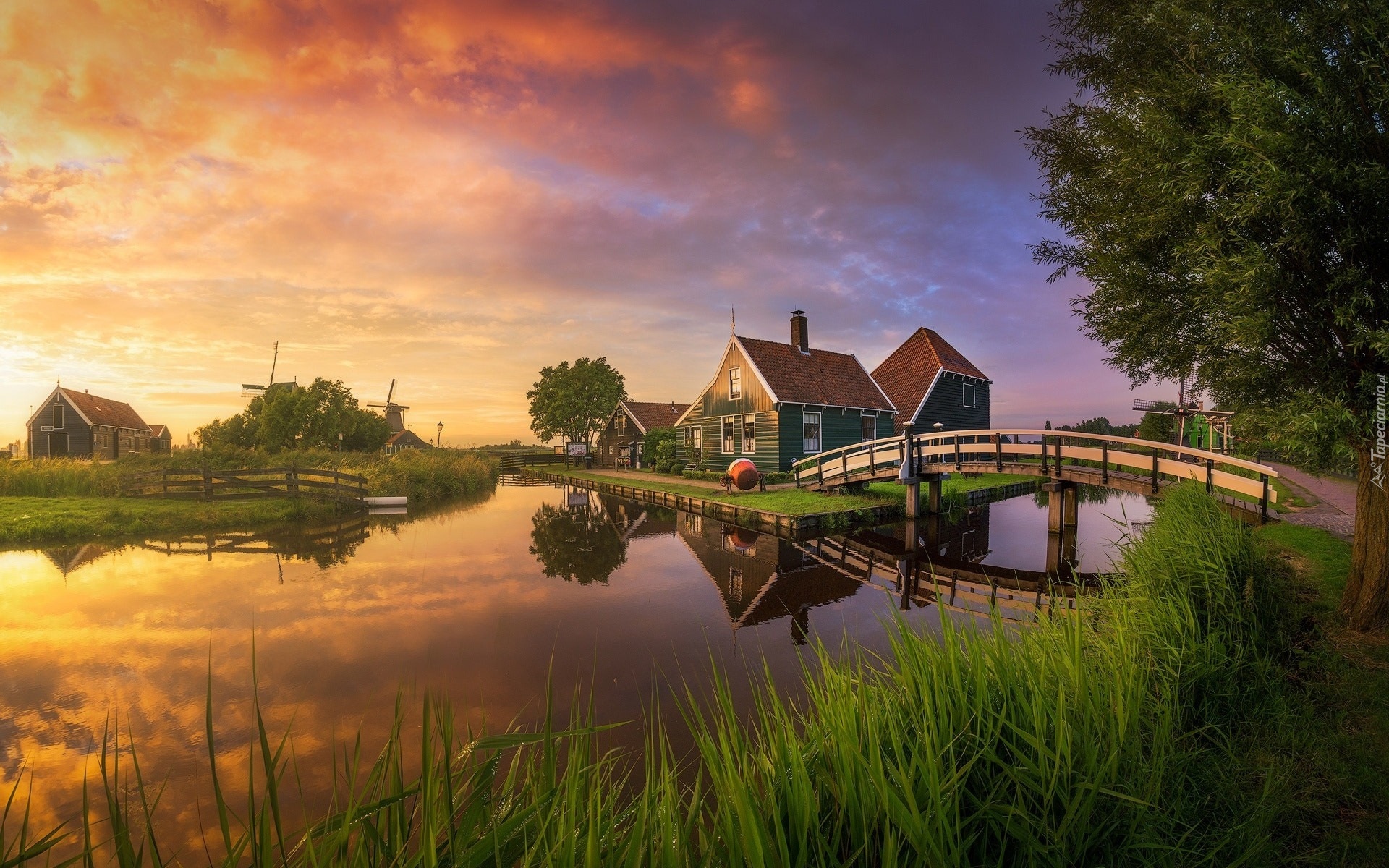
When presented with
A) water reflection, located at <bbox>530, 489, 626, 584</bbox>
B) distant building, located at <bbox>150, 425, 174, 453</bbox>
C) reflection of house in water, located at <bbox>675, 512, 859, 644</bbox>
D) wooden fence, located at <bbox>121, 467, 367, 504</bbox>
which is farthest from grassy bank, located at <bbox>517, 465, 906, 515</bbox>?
distant building, located at <bbox>150, 425, 174, 453</bbox>

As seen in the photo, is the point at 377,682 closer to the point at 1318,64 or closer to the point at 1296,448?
the point at 1296,448

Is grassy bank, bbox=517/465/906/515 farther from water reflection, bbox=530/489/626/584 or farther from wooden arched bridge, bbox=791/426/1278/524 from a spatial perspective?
Answer: water reflection, bbox=530/489/626/584

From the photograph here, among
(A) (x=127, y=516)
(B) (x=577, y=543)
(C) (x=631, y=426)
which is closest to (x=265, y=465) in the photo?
(A) (x=127, y=516)

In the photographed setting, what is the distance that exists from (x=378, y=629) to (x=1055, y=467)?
15968mm

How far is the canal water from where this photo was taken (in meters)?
5.78

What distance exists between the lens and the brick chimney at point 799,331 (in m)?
30.4

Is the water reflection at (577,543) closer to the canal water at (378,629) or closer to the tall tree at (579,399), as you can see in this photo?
the canal water at (378,629)

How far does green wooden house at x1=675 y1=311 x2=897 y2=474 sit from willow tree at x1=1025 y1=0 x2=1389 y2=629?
18.8 meters

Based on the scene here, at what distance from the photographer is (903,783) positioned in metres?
2.51

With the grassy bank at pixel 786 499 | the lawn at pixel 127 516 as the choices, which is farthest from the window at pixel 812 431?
the lawn at pixel 127 516

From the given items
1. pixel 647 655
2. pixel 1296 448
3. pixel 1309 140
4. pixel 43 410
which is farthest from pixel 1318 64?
pixel 43 410

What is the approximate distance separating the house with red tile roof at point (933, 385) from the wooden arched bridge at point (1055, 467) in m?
10.8

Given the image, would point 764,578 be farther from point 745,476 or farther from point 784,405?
point 784,405

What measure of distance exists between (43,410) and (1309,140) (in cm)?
6670
